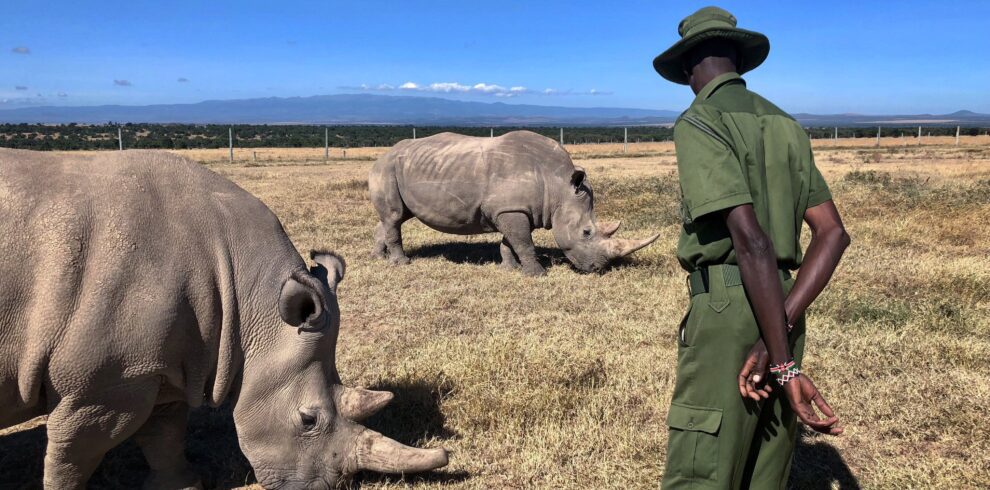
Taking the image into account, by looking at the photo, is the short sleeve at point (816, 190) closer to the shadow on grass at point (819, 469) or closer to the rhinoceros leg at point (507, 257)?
the shadow on grass at point (819, 469)

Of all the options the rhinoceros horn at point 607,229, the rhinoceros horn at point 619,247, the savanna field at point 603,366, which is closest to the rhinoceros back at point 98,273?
the savanna field at point 603,366

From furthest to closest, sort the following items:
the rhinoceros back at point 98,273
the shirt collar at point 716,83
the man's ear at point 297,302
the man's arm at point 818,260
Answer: the man's ear at point 297,302 → the rhinoceros back at point 98,273 → the shirt collar at point 716,83 → the man's arm at point 818,260

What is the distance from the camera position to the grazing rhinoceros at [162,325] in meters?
3.18

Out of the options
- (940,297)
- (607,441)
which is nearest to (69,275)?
(607,441)

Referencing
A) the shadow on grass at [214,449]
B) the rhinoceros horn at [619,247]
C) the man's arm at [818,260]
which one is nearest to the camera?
the man's arm at [818,260]

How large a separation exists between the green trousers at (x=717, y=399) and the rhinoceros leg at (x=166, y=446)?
2.79 meters

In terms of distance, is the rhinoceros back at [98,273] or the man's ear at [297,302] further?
the man's ear at [297,302]

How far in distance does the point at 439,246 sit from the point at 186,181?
822cm

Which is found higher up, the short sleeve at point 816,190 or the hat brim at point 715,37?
the hat brim at point 715,37

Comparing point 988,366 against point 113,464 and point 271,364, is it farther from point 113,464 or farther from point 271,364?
point 113,464

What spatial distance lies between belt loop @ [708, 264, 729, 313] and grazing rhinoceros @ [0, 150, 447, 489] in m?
1.83

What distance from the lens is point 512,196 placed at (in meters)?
9.42

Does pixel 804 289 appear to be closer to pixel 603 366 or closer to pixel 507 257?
pixel 603 366

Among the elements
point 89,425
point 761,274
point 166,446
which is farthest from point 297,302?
point 761,274
